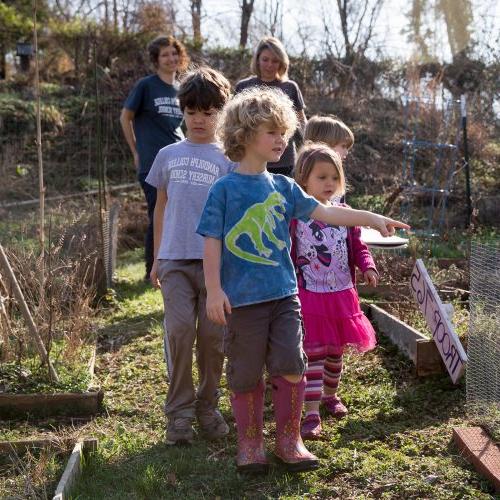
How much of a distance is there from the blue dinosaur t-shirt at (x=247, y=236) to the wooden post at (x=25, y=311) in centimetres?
127

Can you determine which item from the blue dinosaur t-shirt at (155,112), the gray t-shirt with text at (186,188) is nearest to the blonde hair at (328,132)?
the gray t-shirt with text at (186,188)

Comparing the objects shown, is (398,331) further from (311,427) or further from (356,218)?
(356,218)

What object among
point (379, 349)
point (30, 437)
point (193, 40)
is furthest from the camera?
point (193, 40)

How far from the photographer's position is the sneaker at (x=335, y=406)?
3939mm

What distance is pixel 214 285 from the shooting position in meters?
3.04

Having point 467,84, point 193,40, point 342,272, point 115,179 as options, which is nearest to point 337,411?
point 342,272

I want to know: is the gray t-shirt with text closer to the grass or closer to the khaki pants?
the khaki pants

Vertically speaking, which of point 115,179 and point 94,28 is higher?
point 94,28

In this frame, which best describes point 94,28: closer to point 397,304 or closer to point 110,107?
point 110,107

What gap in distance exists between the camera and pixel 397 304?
17.9ft

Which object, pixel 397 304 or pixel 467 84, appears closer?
pixel 397 304

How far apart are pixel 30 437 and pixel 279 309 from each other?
1430mm

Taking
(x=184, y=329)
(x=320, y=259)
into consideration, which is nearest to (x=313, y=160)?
(x=320, y=259)

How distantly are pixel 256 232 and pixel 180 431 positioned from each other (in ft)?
3.48
